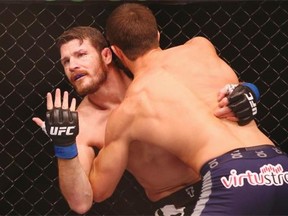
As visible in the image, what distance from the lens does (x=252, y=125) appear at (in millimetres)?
1831

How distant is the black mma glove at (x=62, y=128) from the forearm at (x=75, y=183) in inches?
2.1

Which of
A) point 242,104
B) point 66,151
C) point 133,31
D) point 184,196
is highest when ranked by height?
point 133,31

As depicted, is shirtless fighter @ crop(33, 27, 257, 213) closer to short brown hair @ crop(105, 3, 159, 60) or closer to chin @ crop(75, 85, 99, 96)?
chin @ crop(75, 85, 99, 96)

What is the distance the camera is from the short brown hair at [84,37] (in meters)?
2.27

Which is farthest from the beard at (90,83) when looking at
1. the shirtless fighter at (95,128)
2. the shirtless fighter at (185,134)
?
the shirtless fighter at (185,134)

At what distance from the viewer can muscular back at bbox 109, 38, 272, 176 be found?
1.73 metres

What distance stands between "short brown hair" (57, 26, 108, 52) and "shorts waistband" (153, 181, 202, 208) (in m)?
0.71

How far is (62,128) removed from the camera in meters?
1.80

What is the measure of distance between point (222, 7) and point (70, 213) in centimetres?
136

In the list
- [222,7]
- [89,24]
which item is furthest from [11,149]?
[222,7]

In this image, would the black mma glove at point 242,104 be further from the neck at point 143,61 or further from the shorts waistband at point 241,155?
the neck at point 143,61

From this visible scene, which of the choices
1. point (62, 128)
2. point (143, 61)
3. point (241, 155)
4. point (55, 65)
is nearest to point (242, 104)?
point (241, 155)

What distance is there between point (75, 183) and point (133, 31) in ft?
1.88

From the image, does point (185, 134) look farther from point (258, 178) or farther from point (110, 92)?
point (110, 92)
